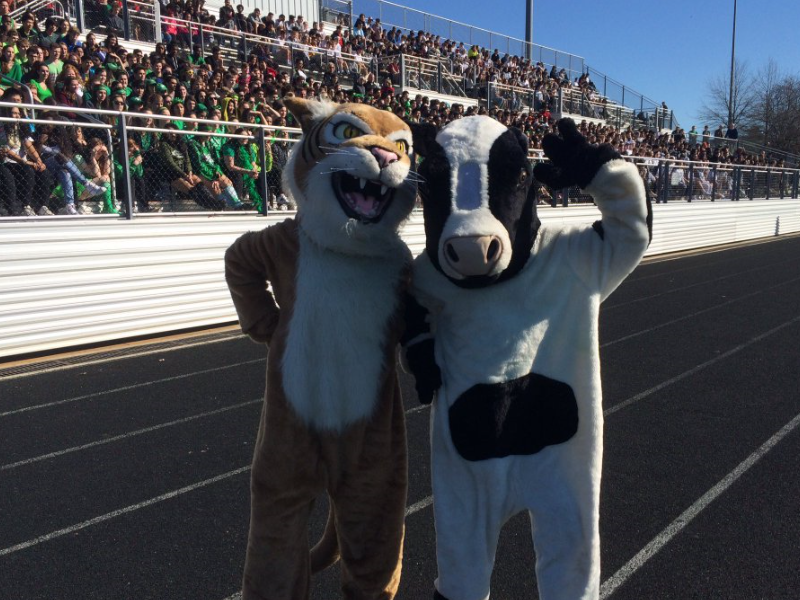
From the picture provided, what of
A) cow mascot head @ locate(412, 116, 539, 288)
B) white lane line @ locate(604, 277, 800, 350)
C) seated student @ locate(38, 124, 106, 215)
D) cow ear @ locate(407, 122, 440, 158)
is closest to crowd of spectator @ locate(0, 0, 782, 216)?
seated student @ locate(38, 124, 106, 215)

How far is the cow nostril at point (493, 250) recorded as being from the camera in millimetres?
1857

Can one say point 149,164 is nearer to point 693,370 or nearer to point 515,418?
point 693,370

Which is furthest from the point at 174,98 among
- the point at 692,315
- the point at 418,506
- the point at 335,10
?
the point at 335,10

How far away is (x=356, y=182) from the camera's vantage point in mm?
2059

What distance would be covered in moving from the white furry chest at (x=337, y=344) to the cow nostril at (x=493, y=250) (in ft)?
1.38

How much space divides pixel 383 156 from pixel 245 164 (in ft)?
19.3

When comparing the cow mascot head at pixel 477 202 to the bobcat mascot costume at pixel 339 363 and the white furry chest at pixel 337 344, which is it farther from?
the white furry chest at pixel 337 344

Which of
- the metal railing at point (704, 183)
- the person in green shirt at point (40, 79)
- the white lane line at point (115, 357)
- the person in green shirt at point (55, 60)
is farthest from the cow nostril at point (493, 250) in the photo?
the metal railing at point (704, 183)

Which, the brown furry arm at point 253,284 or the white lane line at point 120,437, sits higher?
the brown furry arm at point 253,284

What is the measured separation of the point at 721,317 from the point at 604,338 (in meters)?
2.13

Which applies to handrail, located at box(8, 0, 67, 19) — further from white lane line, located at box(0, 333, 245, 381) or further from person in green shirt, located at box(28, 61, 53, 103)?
white lane line, located at box(0, 333, 245, 381)

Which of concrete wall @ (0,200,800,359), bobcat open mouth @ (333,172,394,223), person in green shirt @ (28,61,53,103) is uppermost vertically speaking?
person in green shirt @ (28,61,53,103)

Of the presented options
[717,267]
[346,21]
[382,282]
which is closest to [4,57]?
[382,282]

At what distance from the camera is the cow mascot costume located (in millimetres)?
1944
